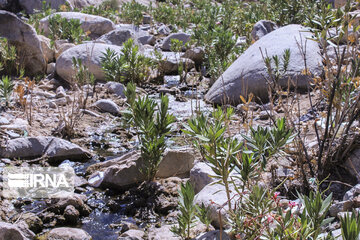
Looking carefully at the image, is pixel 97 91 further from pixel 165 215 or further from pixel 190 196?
pixel 190 196

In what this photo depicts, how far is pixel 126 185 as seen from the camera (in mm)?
4148

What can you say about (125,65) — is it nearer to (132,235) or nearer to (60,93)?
(60,93)

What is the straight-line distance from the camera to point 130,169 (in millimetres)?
4168

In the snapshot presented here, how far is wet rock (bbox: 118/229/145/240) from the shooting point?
316 centimetres

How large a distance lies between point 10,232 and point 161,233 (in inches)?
42.6

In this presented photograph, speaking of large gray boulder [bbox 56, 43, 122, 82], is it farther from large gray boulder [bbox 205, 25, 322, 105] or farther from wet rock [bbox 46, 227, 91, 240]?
wet rock [bbox 46, 227, 91, 240]

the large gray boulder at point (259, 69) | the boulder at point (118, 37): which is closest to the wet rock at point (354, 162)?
the large gray boulder at point (259, 69)

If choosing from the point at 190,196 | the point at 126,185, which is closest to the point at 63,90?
the point at 126,185

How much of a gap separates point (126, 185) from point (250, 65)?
10.3 ft

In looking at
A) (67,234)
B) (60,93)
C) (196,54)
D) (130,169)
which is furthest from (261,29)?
(67,234)

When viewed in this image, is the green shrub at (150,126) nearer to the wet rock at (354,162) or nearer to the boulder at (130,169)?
the boulder at (130,169)

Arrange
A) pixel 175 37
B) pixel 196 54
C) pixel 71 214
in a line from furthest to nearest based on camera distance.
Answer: pixel 175 37 < pixel 196 54 < pixel 71 214

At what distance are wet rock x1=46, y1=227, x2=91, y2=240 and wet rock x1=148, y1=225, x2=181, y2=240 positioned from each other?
48 cm

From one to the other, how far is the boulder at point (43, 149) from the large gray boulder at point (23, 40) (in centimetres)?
317
